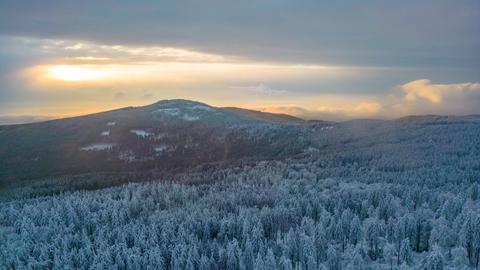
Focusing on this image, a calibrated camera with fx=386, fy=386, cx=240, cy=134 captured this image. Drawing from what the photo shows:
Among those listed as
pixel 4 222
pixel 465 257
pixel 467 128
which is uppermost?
pixel 467 128

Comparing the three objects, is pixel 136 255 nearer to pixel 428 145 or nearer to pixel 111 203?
pixel 111 203

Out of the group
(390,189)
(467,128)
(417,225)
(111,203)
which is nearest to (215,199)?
(111,203)

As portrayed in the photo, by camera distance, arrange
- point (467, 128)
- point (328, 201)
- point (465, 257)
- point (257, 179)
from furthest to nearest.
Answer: point (467, 128) → point (257, 179) → point (328, 201) → point (465, 257)

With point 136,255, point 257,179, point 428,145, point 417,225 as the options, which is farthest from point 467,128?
point 136,255

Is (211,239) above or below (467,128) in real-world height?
below

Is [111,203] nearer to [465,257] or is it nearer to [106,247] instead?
[106,247]

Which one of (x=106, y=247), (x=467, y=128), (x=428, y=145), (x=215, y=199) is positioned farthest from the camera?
(x=467, y=128)

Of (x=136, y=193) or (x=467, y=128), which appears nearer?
(x=136, y=193)
